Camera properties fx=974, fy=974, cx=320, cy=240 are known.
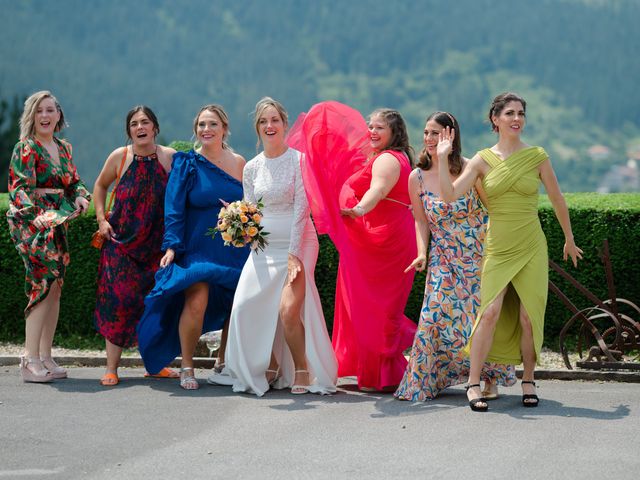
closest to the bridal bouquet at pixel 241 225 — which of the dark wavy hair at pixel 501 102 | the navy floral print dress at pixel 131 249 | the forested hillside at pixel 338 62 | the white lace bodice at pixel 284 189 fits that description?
the white lace bodice at pixel 284 189

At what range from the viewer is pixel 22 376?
8242 millimetres

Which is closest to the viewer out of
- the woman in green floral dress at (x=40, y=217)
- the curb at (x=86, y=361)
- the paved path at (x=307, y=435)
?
the paved path at (x=307, y=435)

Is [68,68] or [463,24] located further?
[463,24]

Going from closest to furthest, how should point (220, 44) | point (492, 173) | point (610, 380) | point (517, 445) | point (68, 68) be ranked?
point (517, 445) < point (492, 173) < point (610, 380) < point (68, 68) < point (220, 44)

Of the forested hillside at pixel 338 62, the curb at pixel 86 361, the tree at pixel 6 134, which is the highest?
the forested hillside at pixel 338 62

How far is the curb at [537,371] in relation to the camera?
819cm

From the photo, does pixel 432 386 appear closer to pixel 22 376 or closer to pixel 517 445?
pixel 517 445

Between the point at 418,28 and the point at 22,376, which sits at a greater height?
the point at 418,28

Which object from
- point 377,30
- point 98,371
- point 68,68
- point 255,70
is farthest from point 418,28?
point 98,371

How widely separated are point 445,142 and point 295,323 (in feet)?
5.99

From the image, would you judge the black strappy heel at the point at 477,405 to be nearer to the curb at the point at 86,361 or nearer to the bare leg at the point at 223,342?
the bare leg at the point at 223,342

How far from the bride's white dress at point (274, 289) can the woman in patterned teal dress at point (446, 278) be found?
2.62ft

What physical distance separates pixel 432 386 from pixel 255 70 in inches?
1154

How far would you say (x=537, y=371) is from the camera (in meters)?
8.42
